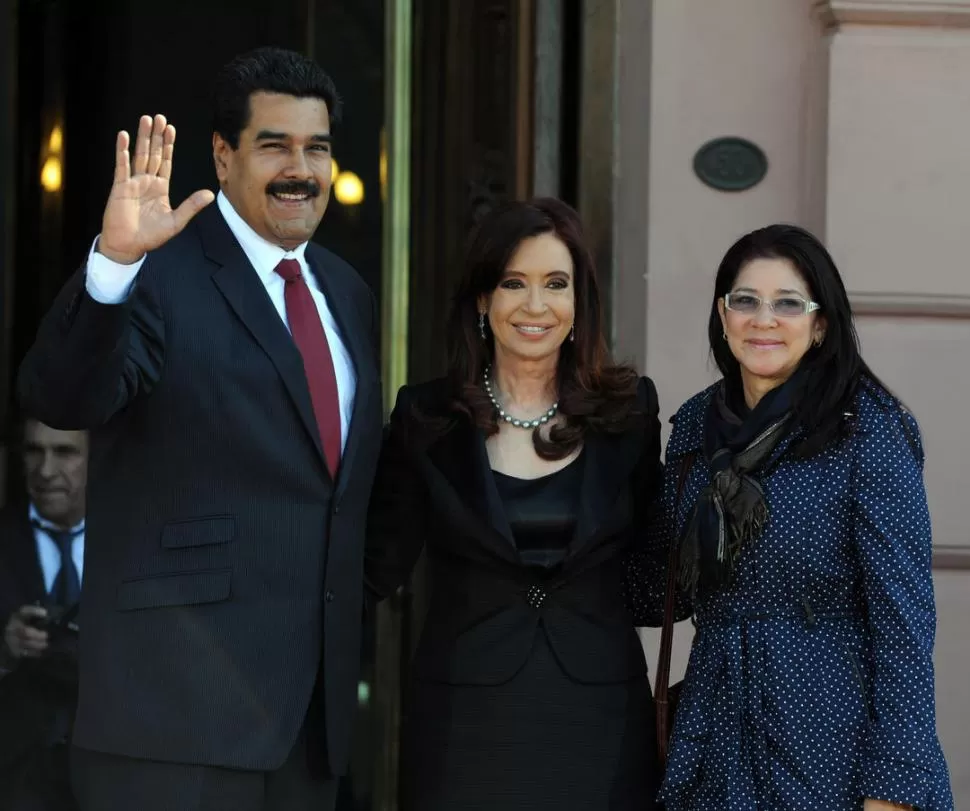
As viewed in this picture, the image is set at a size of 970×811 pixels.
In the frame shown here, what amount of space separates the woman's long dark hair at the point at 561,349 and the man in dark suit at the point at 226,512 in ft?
1.23

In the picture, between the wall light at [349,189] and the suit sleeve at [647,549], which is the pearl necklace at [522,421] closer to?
the suit sleeve at [647,549]

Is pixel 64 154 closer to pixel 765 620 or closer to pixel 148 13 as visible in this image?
pixel 148 13

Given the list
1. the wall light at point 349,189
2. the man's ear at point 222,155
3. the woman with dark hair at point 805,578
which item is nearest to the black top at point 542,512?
the woman with dark hair at point 805,578

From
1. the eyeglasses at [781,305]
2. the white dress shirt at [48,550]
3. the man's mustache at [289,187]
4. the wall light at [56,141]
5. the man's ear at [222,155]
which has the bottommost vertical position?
the white dress shirt at [48,550]

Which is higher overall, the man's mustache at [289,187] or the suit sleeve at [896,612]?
the man's mustache at [289,187]

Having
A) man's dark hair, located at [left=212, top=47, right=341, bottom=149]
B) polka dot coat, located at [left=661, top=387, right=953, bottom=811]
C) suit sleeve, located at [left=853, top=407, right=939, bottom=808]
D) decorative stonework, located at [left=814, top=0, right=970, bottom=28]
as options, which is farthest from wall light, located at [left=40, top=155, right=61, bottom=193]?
suit sleeve, located at [left=853, top=407, right=939, bottom=808]

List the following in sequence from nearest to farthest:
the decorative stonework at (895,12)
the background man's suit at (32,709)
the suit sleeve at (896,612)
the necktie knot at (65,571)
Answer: the suit sleeve at (896,612)
the decorative stonework at (895,12)
the background man's suit at (32,709)
the necktie knot at (65,571)

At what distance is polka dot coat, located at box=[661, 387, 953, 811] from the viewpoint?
113 inches

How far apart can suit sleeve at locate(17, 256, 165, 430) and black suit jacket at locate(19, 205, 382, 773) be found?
0.26ft

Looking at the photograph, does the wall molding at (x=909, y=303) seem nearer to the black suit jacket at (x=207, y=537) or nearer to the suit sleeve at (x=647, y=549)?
the suit sleeve at (x=647, y=549)

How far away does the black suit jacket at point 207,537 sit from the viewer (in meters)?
2.97

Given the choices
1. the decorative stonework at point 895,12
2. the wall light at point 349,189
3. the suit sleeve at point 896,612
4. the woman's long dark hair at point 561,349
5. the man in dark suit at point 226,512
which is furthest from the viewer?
the wall light at point 349,189

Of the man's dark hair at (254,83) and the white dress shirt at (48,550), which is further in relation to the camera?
the white dress shirt at (48,550)

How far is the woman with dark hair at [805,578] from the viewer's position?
2.89 metres
